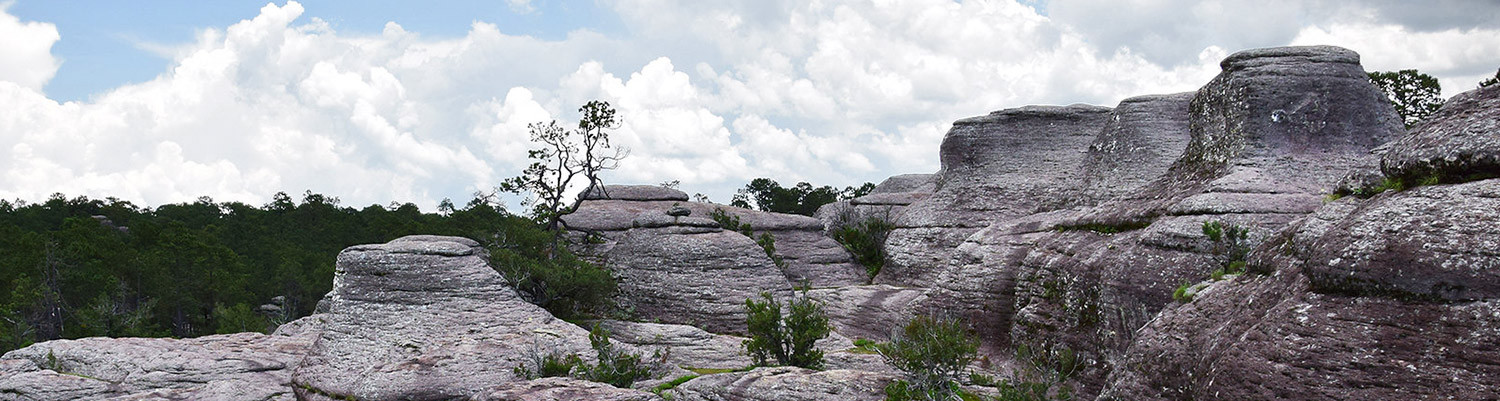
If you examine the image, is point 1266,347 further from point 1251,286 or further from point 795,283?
point 795,283

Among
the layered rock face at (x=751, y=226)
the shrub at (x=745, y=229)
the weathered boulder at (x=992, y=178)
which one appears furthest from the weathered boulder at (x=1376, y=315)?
the shrub at (x=745, y=229)

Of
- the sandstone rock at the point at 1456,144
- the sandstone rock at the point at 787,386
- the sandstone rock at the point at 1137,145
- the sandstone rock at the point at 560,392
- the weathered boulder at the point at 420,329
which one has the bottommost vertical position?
the sandstone rock at the point at 787,386

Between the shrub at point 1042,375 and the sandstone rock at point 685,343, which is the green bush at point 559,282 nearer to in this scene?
the sandstone rock at point 685,343

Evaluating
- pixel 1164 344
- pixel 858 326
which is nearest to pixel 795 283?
pixel 858 326

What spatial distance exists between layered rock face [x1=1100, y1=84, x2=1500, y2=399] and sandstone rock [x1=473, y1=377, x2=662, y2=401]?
9800 millimetres

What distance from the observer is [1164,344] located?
14359mm

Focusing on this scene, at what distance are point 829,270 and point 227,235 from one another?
49.6 meters

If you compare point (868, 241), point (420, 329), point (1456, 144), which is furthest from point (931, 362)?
point (868, 241)

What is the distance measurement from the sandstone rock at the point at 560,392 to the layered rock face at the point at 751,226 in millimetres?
17387

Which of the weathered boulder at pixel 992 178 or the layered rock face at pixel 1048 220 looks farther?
the weathered boulder at pixel 992 178

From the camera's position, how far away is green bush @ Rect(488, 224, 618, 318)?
104ft

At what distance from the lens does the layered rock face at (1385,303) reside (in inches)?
412

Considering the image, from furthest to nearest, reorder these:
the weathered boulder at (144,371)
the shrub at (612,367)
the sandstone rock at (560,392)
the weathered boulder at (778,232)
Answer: the weathered boulder at (778,232), the weathered boulder at (144,371), the shrub at (612,367), the sandstone rock at (560,392)

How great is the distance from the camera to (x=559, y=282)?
31.7m
